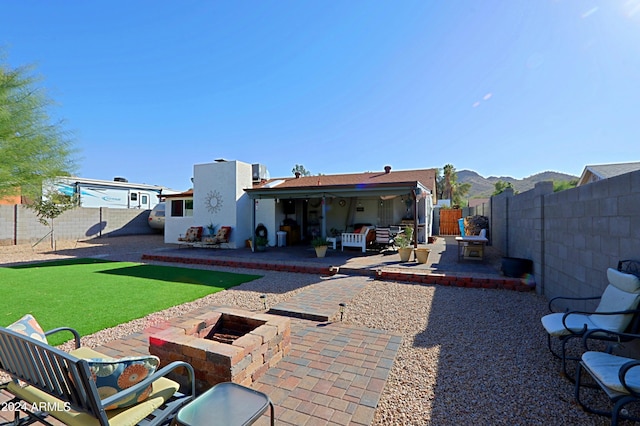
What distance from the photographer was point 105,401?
1599 mm

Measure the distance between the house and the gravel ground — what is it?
18.5ft

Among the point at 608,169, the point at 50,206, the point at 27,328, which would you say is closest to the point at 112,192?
the point at 50,206

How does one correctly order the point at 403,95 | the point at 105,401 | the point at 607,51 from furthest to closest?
the point at 403,95 < the point at 607,51 < the point at 105,401

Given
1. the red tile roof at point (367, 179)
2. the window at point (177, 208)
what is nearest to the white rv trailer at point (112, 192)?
the window at point (177, 208)

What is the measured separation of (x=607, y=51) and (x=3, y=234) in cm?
2522

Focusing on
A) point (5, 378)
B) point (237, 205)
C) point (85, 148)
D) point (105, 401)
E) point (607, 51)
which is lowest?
point (5, 378)

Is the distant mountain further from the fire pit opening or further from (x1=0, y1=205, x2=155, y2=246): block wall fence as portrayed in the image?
the fire pit opening

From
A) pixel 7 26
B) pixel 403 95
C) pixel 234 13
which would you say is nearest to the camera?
pixel 7 26

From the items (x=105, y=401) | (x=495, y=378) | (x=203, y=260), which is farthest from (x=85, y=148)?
(x=495, y=378)

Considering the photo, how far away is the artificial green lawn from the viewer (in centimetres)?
490

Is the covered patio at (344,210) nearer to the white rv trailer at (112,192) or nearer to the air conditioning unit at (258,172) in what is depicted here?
the air conditioning unit at (258,172)

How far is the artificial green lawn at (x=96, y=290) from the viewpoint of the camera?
4900mm

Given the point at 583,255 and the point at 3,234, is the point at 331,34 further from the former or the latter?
the point at 3,234

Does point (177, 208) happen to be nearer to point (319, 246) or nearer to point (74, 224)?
point (74, 224)
